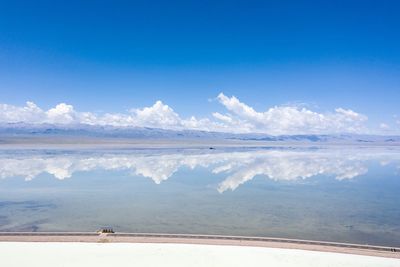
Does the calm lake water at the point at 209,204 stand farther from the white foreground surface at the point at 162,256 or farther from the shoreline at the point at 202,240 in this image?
the white foreground surface at the point at 162,256

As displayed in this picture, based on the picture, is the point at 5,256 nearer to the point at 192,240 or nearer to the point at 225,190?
the point at 192,240

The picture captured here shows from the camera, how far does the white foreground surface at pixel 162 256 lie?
331 inches

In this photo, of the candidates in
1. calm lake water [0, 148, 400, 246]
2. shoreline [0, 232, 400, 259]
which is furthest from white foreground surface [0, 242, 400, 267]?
calm lake water [0, 148, 400, 246]

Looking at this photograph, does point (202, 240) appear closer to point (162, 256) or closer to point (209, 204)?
point (162, 256)

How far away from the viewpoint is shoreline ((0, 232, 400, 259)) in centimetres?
926

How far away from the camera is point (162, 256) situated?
8805 mm

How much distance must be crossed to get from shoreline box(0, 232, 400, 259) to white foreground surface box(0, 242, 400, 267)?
283mm

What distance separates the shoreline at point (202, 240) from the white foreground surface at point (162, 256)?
0.93 ft

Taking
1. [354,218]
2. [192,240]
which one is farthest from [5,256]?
[354,218]

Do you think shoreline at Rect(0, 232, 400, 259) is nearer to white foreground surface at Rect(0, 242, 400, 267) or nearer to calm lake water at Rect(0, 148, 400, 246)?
white foreground surface at Rect(0, 242, 400, 267)

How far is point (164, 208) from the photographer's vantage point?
1467 centimetres

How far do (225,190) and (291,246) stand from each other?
960 centimetres

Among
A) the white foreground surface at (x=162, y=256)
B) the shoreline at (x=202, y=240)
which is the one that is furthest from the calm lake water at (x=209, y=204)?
the white foreground surface at (x=162, y=256)

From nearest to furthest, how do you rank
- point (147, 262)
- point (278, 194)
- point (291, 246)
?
point (147, 262) < point (291, 246) < point (278, 194)
